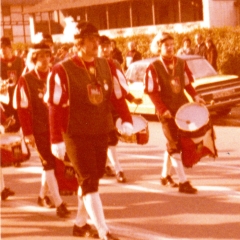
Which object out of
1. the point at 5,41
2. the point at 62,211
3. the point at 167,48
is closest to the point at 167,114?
the point at 167,48

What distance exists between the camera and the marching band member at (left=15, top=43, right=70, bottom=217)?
7.24 meters

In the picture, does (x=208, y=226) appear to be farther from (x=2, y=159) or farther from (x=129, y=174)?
(x=129, y=174)

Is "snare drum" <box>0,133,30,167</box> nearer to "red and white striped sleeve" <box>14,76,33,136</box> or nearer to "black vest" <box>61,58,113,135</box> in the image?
"red and white striped sleeve" <box>14,76,33,136</box>

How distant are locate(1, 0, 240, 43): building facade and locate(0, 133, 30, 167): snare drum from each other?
28010mm

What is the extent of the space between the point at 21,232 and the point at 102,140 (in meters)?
1.53

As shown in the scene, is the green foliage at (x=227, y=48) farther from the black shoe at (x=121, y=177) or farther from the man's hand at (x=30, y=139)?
the man's hand at (x=30, y=139)

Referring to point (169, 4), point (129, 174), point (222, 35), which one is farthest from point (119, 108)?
point (169, 4)

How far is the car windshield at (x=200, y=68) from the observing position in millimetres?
15293

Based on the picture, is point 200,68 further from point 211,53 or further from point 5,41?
point 5,41

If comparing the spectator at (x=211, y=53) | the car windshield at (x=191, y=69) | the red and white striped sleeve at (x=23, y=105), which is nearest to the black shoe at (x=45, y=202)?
the red and white striped sleeve at (x=23, y=105)

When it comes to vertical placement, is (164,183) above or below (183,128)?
below

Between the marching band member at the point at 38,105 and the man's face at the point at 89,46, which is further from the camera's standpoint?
the marching band member at the point at 38,105

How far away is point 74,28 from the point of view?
5918 mm

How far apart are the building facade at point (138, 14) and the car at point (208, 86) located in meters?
19.8
